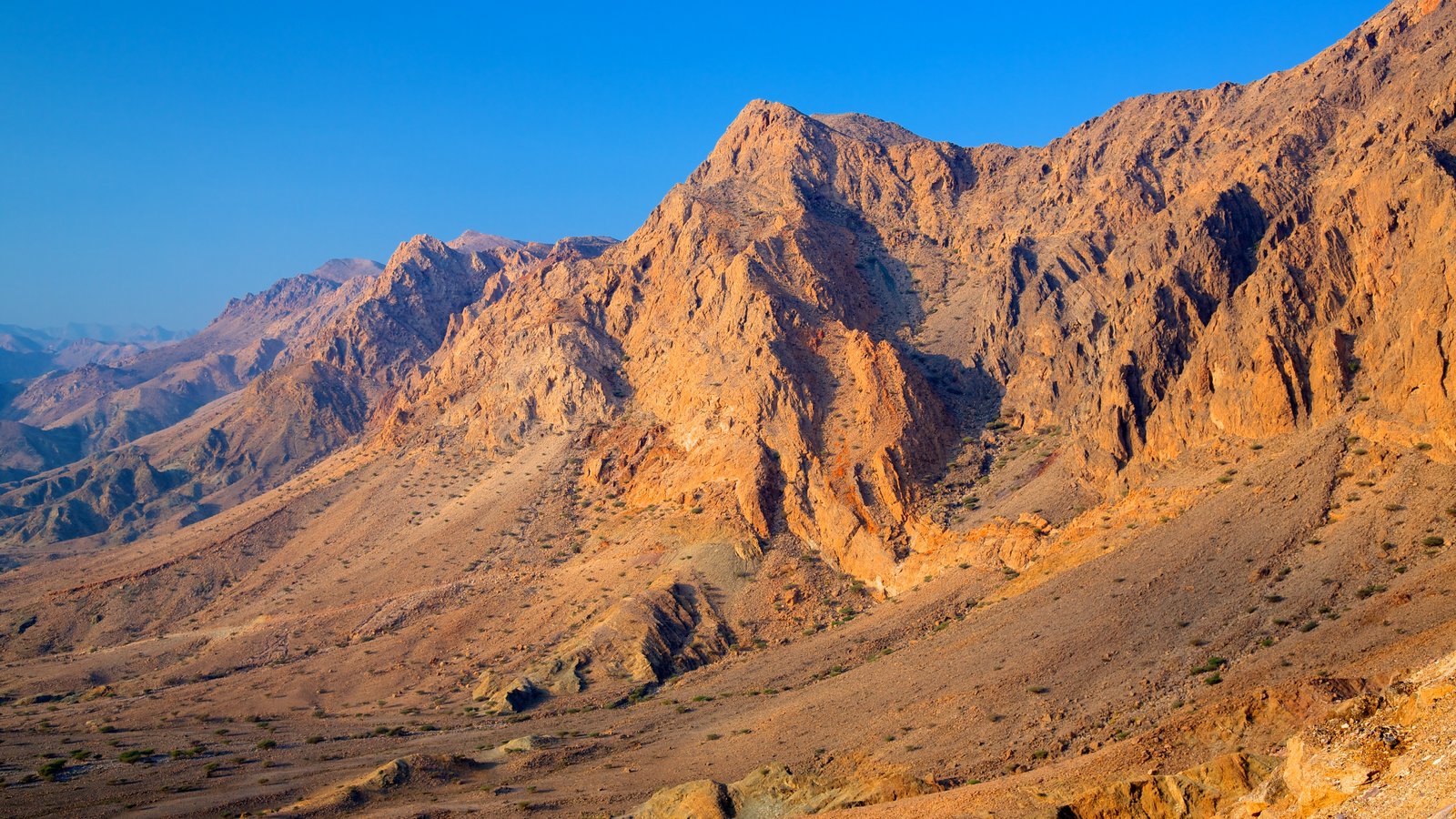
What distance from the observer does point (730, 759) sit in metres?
52.0

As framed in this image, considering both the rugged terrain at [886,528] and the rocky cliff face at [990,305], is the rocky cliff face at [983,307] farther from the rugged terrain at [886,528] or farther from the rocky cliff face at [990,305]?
the rugged terrain at [886,528]

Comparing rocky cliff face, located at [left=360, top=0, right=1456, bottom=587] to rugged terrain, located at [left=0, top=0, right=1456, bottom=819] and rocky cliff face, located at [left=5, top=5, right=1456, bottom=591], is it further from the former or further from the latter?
rugged terrain, located at [left=0, top=0, right=1456, bottom=819]

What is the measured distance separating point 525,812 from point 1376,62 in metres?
97.1

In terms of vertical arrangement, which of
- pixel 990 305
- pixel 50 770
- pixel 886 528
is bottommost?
pixel 886 528

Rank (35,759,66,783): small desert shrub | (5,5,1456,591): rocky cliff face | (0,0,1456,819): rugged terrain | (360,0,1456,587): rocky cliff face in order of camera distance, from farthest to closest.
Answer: (5,5,1456,591): rocky cliff face → (360,0,1456,587): rocky cliff face → (35,759,66,783): small desert shrub → (0,0,1456,819): rugged terrain

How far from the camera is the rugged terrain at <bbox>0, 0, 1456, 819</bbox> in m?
44.3

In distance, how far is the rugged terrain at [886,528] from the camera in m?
44.3

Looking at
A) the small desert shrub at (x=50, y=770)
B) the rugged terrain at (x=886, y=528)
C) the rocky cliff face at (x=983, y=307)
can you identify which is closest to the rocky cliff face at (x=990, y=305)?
the rocky cliff face at (x=983, y=307)

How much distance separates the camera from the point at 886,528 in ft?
259

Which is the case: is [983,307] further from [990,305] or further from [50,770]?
[50,770]

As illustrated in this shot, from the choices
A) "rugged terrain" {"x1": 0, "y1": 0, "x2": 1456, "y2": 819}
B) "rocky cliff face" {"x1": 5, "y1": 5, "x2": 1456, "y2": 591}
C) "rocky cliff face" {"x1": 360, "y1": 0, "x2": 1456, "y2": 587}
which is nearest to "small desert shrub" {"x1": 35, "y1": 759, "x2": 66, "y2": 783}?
"rugged terrain" {"x1": 0, "y1": 0, "x2": 1456, "y2": 819}

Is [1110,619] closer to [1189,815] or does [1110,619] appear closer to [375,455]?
[1189,815]

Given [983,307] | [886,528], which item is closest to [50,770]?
[886,528]

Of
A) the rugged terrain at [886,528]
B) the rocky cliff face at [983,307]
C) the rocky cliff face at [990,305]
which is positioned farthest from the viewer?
the rocky cliff face at [983,307]
